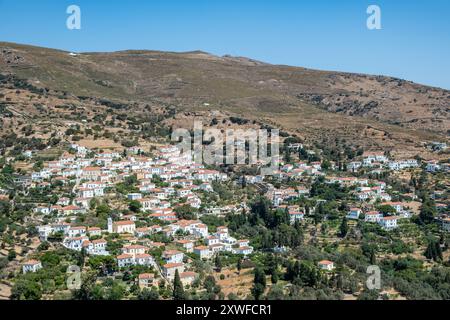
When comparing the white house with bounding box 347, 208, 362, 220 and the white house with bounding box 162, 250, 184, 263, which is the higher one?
the white house with bounding box 347, 208, 362, 220

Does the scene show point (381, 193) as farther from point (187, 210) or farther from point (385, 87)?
point (385, 87)

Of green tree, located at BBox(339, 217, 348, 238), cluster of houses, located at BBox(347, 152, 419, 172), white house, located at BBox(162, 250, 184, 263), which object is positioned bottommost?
white house, located at BBox(162, 250, 184, 263)

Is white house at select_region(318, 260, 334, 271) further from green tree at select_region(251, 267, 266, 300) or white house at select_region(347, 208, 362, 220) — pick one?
white house at select_region(347, 208, 362, 220)

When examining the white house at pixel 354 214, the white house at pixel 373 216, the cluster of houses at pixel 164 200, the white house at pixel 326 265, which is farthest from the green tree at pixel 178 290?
the white house at pixel 373 216

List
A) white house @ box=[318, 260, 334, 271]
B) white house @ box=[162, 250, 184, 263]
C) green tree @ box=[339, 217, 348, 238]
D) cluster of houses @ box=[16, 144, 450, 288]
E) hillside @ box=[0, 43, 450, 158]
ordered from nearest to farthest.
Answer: white house @ box=[318, 260, 334, 271], white house @ box=[162, 250, 184, 263], cluster of houses @ box=[16, 144, 450, 288], green tree @ box=[339, 217, 348, 238], hillside @ box=[0, 43, 450, 158]

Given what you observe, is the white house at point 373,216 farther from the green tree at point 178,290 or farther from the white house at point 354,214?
the green tree at point 178,290

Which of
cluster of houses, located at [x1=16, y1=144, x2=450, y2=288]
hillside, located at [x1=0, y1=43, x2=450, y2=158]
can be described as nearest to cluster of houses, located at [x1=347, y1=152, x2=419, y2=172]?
cluster of houses, located at [x1=16, y1=144, x2=450, y2=288]

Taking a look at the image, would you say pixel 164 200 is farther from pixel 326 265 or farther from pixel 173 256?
pixel 326 265
